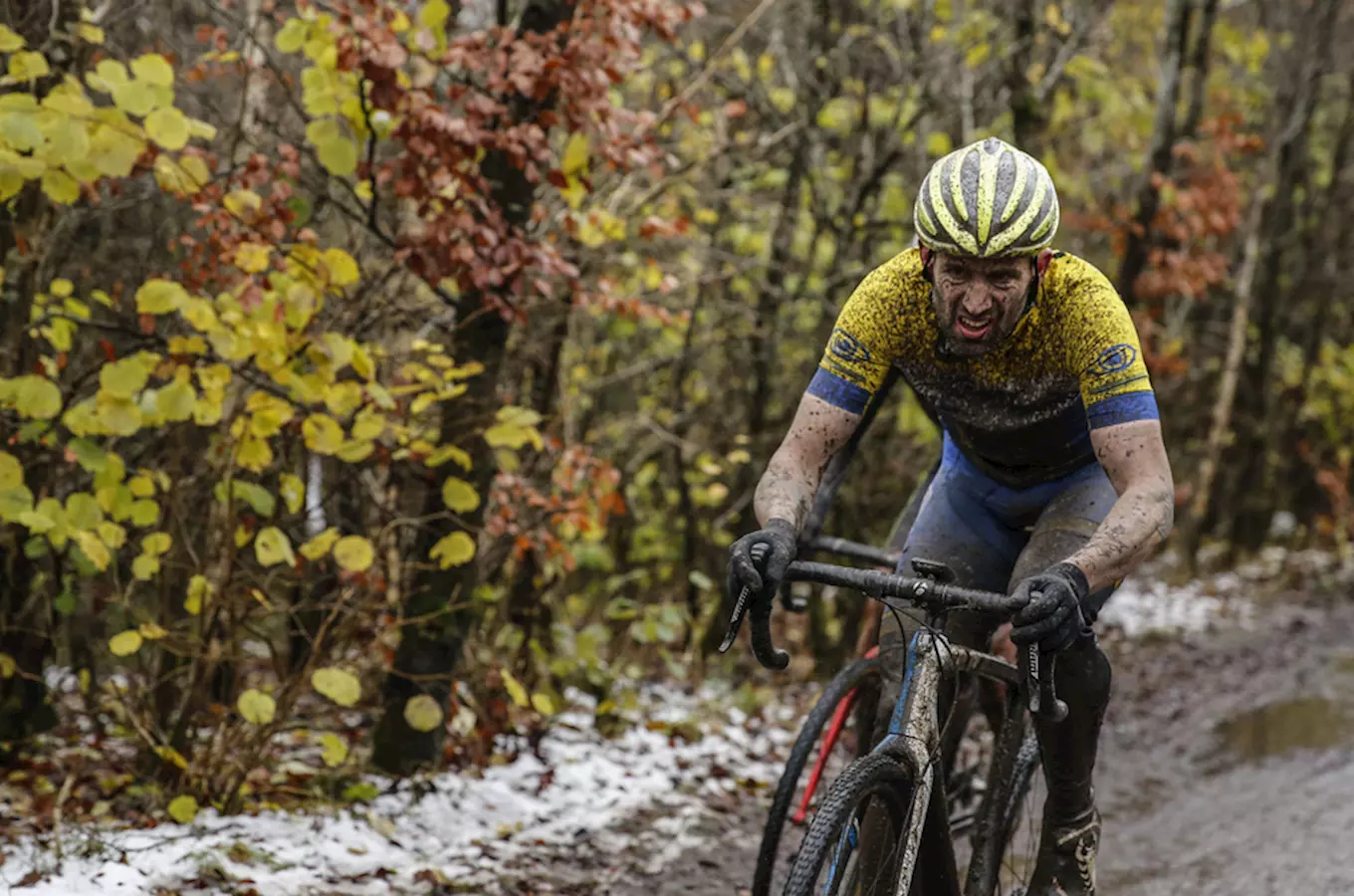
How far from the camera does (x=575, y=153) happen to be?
5188mm

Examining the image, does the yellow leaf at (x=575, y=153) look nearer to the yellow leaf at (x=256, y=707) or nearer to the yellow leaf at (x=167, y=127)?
the yellow leaf at (x=167, y=127)

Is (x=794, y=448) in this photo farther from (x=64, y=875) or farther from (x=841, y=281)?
(x=841, y=281)

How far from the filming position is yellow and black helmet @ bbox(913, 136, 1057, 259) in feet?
11.1

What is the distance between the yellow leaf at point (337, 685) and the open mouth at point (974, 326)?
253cm

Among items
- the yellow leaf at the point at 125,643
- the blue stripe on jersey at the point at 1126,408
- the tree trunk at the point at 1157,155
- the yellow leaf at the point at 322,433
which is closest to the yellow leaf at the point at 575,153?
the yellow leaf at the point at 322,433

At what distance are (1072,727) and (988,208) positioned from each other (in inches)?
60.7

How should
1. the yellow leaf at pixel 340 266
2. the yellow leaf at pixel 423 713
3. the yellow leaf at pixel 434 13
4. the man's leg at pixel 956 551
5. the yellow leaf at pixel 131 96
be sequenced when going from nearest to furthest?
the man's leg at pixel 956 551 < the yellow leaf at pixel 131 96 < the yellow leaf at pixel 340 266 < the yellow leaf at pixel 434 13 < the yellow leaf at pixel 423 713

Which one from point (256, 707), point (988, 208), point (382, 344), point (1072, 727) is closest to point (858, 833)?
point (1072, 727)

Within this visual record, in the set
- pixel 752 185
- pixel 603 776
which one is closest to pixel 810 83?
pixel 752 185

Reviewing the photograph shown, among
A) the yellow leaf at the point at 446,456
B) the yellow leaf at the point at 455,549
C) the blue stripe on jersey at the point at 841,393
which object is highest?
the blue stripe on jersey at the point at 841,393

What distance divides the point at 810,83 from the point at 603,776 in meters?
4.59

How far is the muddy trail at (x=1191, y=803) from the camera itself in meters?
5.40

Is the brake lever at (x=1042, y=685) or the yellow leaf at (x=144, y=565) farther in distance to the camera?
the yellow leaf at (x=144, y=565)

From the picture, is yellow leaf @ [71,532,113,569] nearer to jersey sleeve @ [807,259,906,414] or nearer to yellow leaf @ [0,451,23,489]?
yellow leaf @ [0,451,23,489]
